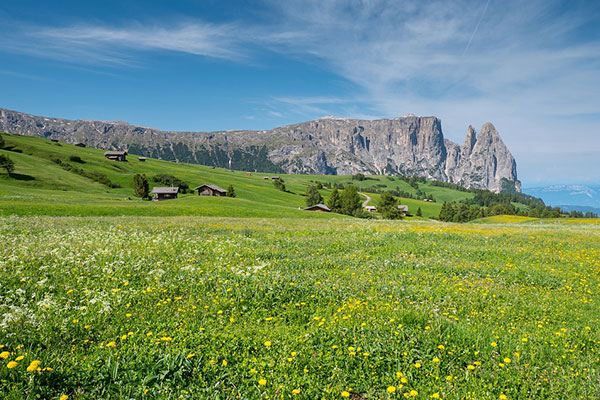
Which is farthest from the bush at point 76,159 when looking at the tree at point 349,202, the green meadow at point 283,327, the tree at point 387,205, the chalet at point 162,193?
the green meadow at point 283,327

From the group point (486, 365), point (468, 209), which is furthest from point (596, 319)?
point (468, 209)

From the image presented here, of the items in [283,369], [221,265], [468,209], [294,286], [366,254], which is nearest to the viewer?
[283,369]

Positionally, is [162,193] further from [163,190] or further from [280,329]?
[280,329]

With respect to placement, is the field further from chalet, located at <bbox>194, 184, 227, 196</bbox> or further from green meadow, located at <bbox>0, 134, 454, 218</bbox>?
chalet, located at <bbox>194, 184, 227, 196</bbox>

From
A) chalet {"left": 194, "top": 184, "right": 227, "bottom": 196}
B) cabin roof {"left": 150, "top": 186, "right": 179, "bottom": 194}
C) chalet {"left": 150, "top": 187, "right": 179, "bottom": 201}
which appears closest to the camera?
cabin roof {"left": 150, "top": 186, "right": 179, "bottom": 194}

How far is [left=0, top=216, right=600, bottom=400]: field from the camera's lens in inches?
203

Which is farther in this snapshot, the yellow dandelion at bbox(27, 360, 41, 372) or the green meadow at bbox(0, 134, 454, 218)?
the green meadow at bbox(0, 134, 454, 218)

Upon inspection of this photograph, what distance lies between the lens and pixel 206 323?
6902 mm

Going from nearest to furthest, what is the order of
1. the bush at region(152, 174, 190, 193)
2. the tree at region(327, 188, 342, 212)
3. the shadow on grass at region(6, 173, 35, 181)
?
1. the shadow on grass at region(6, 173, 35, 181)
2. the tree at region(327, 188, 342, 212)
3. the bush at region(152, 174, 190, 193)

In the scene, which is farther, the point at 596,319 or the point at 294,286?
the point at 294,286

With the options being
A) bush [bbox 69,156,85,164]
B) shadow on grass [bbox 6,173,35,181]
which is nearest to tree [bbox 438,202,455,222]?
shadow on grass [bbox 6,173,35,181]

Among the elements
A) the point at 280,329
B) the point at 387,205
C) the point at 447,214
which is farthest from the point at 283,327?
the point at 447,214

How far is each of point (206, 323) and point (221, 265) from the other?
434 cm

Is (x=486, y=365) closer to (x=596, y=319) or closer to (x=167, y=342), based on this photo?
(x=596, y=319)
